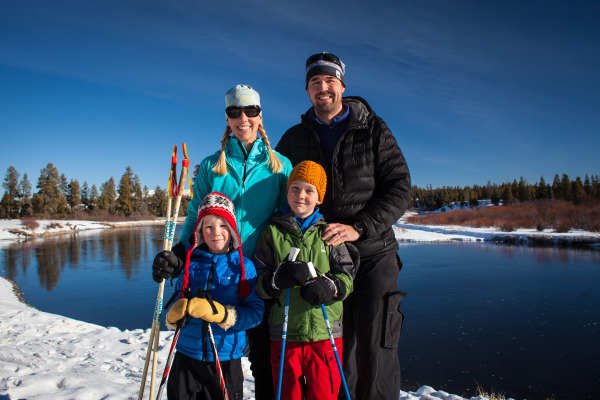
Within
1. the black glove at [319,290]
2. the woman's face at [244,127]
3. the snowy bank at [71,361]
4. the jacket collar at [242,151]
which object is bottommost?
the snowy bank at [71,361]

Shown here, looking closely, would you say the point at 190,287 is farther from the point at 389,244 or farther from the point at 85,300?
the point at 85,300

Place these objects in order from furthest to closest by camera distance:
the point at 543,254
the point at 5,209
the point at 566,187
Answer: the point at 566,187
the point at 5,209
the point at 543,254

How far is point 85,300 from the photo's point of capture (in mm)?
12328

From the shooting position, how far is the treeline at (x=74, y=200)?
5675 cm

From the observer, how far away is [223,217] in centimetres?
254

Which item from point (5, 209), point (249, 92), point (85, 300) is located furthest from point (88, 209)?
point (249, 92)

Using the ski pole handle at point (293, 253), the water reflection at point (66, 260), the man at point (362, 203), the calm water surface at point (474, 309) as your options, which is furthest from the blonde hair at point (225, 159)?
the water reflection at point (66, 260)

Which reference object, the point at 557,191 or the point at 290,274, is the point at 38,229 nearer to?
the point at 290,274

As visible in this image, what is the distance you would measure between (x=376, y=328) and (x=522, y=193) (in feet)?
280

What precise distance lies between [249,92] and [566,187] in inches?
2917

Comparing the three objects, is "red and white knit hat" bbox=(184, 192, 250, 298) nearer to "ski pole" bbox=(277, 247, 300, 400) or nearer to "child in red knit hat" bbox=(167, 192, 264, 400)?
"child in red knit hat" bbox=(167, 192, 264, 400)

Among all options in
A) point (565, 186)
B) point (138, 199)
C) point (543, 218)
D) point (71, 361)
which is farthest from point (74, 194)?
point (565, 186)

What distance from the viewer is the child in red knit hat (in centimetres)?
235

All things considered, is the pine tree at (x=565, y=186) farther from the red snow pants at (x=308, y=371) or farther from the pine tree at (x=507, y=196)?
the red snow pants at (x=308, y=371)
